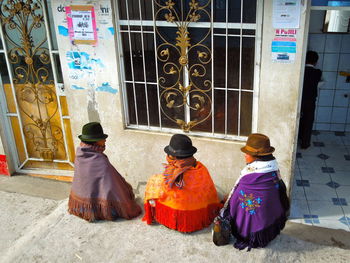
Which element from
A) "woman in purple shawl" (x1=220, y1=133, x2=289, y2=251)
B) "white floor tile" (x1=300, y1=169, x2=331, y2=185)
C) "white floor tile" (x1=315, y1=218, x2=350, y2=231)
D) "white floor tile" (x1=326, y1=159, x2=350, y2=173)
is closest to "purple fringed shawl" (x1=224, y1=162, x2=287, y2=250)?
"woman in purple shawl" (x1=220, y1=133, x2=289, y2=251)

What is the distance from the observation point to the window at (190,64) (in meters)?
4.58

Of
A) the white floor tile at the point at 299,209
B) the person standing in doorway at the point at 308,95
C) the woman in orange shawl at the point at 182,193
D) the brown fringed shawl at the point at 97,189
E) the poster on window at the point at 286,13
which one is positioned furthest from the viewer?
the person standing in doorway at the point at 308,95

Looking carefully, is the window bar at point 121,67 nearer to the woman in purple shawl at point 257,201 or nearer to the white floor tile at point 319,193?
the woman in purple shawl at point 257,201

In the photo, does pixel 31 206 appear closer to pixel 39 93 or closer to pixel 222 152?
pixel 39 93

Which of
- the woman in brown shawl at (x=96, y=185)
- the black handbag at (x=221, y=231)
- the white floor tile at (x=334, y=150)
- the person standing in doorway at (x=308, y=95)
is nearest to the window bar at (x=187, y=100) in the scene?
the woman in brown shawl at (x=96, y=185)

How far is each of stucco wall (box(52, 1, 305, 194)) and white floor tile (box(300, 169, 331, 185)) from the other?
1164 mm

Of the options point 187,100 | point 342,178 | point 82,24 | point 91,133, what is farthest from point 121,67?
point 342,178

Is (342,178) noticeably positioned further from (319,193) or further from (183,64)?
(183,64)

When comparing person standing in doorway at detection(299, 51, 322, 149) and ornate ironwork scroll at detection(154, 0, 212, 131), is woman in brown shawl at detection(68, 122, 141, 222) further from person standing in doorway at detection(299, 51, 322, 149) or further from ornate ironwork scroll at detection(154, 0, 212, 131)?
person standing in doorway at detection(299, 51, 322, 149)

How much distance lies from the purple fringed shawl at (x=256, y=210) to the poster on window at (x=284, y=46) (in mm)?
1285

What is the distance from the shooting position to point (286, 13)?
415cm

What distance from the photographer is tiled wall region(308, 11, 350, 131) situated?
21.9 feet

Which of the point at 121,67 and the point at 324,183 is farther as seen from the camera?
the point at 324,183

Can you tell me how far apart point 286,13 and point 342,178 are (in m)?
2.93
